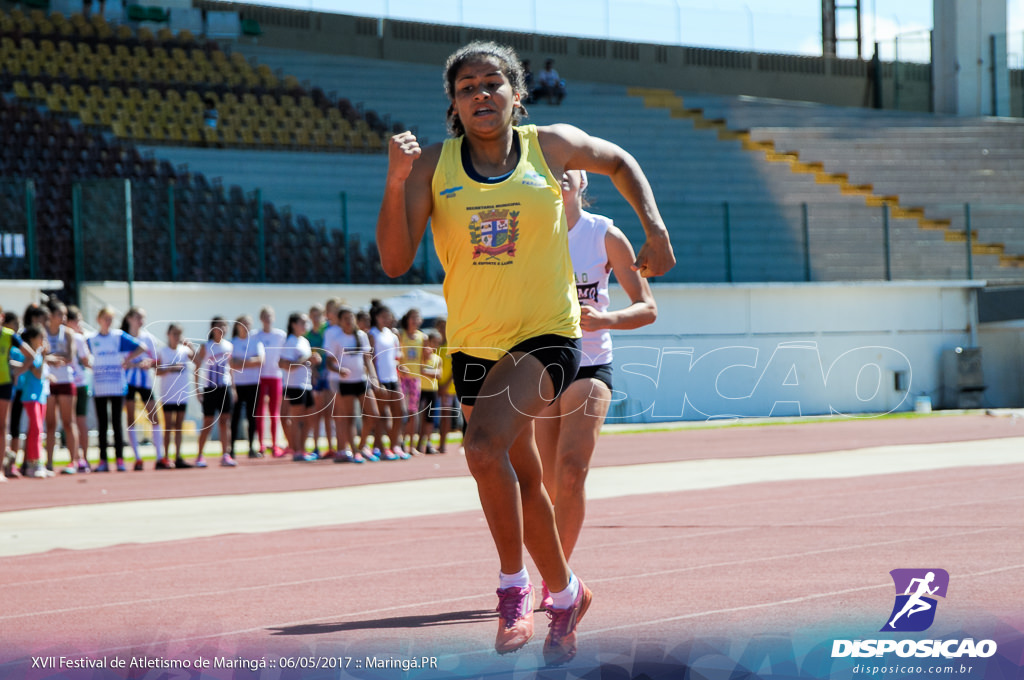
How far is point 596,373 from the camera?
585 centimetres

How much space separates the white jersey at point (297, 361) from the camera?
17125 mm

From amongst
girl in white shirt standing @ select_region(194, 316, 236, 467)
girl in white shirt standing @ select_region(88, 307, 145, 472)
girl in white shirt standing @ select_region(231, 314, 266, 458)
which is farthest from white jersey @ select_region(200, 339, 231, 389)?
girl in white shirt standing @ select_region(88, 307, 145, 472)

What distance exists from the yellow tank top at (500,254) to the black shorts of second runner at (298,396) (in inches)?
531

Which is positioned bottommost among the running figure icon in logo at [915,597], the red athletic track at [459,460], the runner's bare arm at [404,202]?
the red athletic track at [459,460]

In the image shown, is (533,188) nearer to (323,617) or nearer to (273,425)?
(323,617)

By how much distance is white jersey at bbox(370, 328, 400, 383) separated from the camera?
54.6ft

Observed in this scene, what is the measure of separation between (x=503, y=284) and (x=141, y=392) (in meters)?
12.6

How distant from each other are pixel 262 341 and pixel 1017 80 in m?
32.6

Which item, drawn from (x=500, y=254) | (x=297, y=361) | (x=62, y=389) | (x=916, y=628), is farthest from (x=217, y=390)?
(x=916, y=628)

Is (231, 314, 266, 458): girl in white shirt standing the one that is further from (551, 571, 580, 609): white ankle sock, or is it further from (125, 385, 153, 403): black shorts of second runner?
(551, 571, 580, 609): white ankle sock

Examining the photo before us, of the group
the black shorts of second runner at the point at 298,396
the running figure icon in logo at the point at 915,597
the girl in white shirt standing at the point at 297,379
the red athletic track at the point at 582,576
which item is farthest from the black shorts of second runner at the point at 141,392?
the running figure icon in logo at the point at 915,597

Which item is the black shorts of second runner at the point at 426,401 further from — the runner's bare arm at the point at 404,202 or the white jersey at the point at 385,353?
the runner's bare arm at the point at 404,202

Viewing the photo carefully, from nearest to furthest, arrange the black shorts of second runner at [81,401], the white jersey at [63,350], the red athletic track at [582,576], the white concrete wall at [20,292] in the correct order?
1. the red athletic track at [582,576]
2. the white jersey at [63,350]
3. the black shorts of second runner at [81,401]
4. the white concrete wall at [20,292]

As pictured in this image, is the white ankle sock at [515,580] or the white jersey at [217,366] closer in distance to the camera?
the white ankle sock at [515,580]
